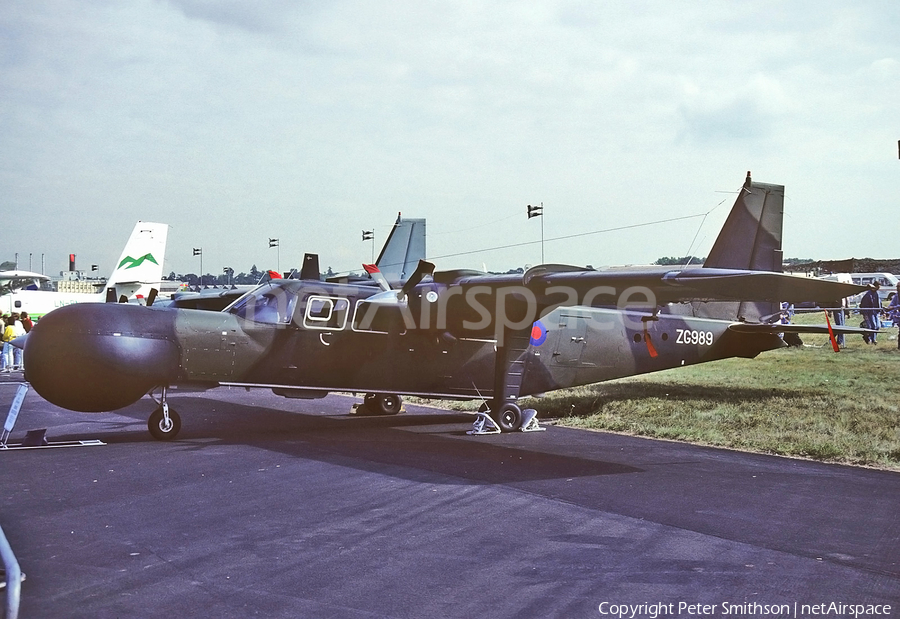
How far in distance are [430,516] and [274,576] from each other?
2.05 metres

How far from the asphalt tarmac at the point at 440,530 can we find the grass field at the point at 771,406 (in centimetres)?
101

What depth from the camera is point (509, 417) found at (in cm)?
1341

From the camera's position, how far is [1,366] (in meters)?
28.3

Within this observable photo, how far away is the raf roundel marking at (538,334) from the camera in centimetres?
1407

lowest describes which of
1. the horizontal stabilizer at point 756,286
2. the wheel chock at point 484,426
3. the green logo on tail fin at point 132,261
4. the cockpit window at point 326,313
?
the wheel chock at point 484,426

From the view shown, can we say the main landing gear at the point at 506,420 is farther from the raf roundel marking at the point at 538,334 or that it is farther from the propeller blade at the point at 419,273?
the propeller blade at the point at 419,273

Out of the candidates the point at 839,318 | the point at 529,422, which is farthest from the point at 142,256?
the point at 839,318

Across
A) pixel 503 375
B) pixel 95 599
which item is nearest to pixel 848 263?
pixel 503 375

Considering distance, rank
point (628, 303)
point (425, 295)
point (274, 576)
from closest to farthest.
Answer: point (274, 576)
point (628, 303)
point (425, 295)

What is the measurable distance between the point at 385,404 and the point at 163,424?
514 cm

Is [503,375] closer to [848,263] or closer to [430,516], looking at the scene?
[430,516]

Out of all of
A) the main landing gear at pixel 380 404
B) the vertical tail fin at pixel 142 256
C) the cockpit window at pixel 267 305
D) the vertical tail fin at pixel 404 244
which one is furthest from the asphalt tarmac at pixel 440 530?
the vertical tail fin at pixel 142 256

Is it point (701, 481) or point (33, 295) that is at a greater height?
point (33, 295)

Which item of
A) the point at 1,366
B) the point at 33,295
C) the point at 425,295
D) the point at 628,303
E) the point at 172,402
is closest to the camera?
the point at 628,303
